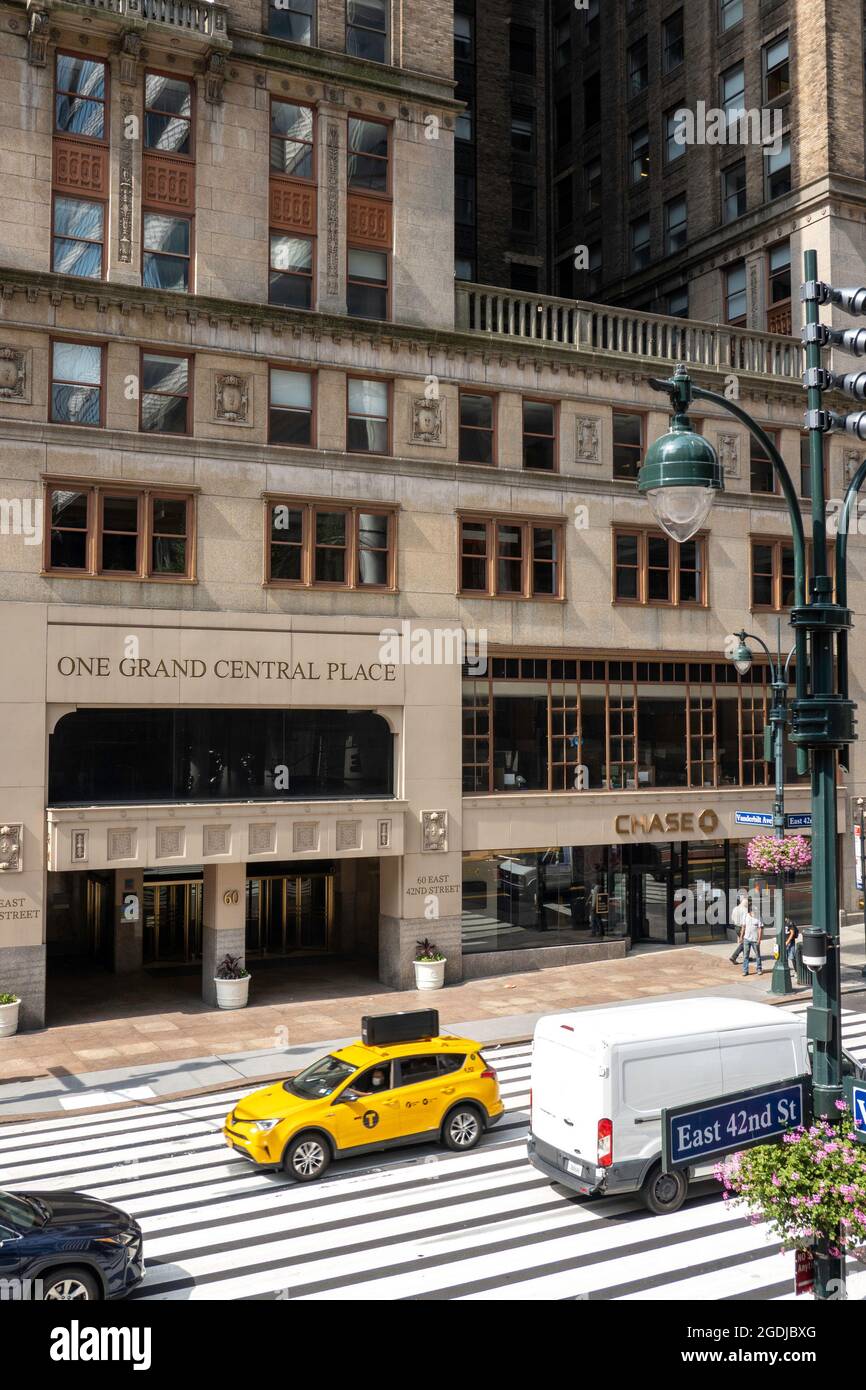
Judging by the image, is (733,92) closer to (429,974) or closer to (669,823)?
(669,823)

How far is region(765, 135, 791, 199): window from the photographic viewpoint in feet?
130

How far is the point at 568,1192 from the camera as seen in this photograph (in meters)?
16.5

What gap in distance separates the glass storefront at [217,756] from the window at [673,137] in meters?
27.5

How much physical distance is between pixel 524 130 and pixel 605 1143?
48.7 metres

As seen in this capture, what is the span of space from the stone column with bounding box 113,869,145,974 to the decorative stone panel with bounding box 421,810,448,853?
785 cm

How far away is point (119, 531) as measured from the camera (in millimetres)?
27969

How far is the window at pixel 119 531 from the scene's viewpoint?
27359 mm

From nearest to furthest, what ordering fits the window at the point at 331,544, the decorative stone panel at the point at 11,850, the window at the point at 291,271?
the decorative stone panel at the point at 11,850 → the window at the point at 331,544 → the window at the point at 291,271

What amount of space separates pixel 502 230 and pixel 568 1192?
44.5m

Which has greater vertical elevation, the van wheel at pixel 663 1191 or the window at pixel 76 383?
the window at pixel 76 383

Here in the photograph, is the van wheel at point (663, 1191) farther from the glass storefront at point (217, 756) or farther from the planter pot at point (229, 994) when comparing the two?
the glass storefront at point (217, 756)

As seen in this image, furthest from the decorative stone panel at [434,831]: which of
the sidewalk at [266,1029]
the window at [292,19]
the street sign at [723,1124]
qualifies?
the street sign at [723,1124]
